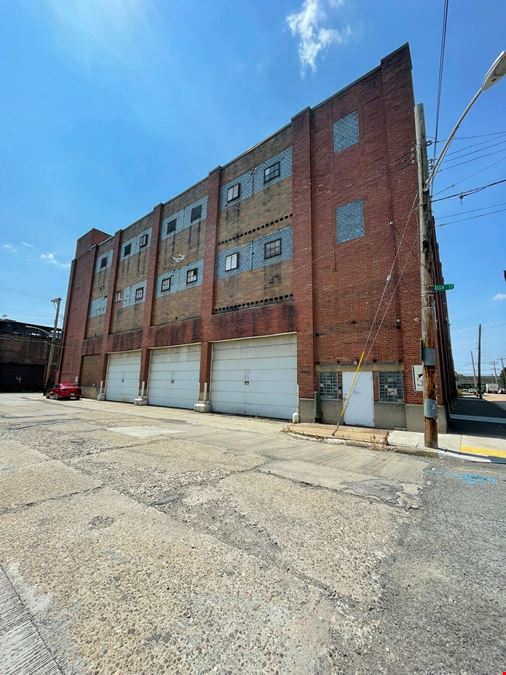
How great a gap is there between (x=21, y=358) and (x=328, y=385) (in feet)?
136

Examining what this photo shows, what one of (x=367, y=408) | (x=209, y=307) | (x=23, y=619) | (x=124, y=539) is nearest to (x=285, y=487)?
(x=124, y=539)

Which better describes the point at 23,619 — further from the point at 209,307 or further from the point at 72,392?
the point at 72,392

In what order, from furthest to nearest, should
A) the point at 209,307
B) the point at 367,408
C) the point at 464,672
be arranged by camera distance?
the point at 209,307, the point at 367,408, the point at 464,672

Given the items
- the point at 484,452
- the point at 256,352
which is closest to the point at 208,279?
the point at 256,352

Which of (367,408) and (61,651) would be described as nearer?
(61,651)

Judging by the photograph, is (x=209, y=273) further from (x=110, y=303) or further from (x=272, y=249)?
(x=110, y=303)

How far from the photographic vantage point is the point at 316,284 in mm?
14312

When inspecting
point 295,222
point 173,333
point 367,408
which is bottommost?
point 367,408

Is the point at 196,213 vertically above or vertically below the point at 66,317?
above

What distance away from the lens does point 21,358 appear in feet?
128

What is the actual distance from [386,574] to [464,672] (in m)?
0.96

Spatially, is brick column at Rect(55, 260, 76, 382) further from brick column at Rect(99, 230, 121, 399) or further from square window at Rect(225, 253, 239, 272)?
square window at Rect(225, 253, 239, 272)

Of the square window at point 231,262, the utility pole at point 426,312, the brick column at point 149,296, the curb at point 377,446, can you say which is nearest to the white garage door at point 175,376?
the brick column at point 149,296

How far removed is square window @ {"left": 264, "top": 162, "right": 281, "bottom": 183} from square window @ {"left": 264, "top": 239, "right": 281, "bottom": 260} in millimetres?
3968
